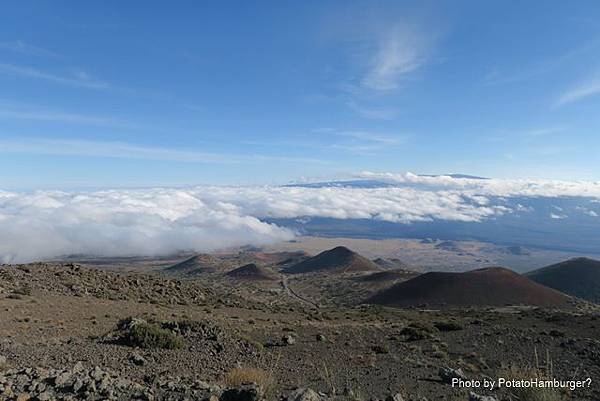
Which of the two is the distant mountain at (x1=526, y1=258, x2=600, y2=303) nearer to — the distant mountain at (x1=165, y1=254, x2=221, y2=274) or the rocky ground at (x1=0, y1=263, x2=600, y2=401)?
the rocky ground at (x1=0, y1=263, x2=600, y2=401)

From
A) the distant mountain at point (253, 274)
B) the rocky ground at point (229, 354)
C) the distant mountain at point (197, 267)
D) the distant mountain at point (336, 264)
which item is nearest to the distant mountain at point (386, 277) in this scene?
the distant mountain at point (336, 264)

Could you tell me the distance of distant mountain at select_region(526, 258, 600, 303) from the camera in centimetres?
9239

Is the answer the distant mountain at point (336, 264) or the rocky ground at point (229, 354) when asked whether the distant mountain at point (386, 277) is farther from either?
the rocky ground at point (229, 354)

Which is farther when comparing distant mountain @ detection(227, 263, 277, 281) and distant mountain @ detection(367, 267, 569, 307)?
distant mountain @ detection(227, 263, 277, 281)

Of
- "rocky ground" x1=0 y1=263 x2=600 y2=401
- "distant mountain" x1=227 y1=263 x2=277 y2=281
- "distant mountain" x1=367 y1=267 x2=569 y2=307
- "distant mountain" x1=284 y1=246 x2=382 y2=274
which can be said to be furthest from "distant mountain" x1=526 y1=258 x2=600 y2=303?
"rocky ground" x1=0 y1=263 x2=600 y2=401

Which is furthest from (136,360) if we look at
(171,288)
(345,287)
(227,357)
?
(345,287)

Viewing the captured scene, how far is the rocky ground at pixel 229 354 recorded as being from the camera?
733 cm

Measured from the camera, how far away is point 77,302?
22.5m

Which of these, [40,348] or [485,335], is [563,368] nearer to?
[485,335]

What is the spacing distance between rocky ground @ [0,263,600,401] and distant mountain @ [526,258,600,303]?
77.0 metres

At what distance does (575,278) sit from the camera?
9900 centimetres

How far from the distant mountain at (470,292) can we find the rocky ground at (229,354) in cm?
3182

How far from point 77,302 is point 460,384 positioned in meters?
19.1

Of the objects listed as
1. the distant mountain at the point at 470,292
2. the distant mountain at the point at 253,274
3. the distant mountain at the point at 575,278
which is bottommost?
the distant mountain at the point at 253,274
